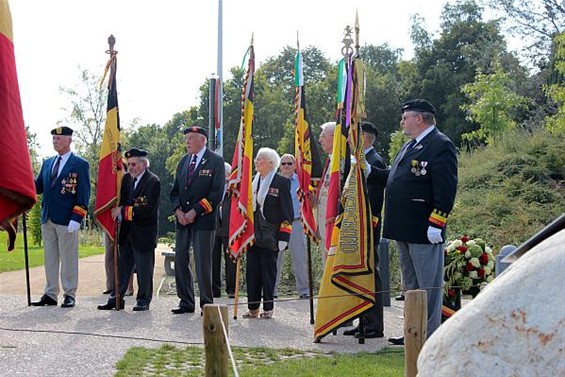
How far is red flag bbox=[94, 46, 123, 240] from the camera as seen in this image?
11.9 m

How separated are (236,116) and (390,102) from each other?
10.9 meters

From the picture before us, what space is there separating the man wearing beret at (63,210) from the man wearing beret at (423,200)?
4799 millimetres

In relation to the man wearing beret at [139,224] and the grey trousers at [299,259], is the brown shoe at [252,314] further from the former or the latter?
the grey trousers at [299,259]

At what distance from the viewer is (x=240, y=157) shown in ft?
36.2

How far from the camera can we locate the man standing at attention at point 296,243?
13.2 metres

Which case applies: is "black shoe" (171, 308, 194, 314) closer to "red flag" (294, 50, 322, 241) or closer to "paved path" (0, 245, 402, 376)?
"paved path" (0, 245, 402, 376)

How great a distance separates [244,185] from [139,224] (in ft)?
5.94

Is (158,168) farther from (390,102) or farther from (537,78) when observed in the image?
(537,78)

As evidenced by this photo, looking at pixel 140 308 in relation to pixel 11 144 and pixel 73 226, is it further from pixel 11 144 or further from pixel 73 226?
pixel 11 144

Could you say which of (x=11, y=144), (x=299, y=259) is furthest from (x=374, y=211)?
(x=11, y=144)

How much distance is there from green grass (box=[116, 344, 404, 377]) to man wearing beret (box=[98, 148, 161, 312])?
3.10m

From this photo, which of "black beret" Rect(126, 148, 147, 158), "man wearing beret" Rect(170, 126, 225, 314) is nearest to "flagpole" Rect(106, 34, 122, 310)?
"man wearing beret" Rect(170, 126, 225, 314)

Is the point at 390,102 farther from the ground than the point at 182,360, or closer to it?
farther from the ground

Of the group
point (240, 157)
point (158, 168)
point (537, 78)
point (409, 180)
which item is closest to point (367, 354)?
point (409, 180)
